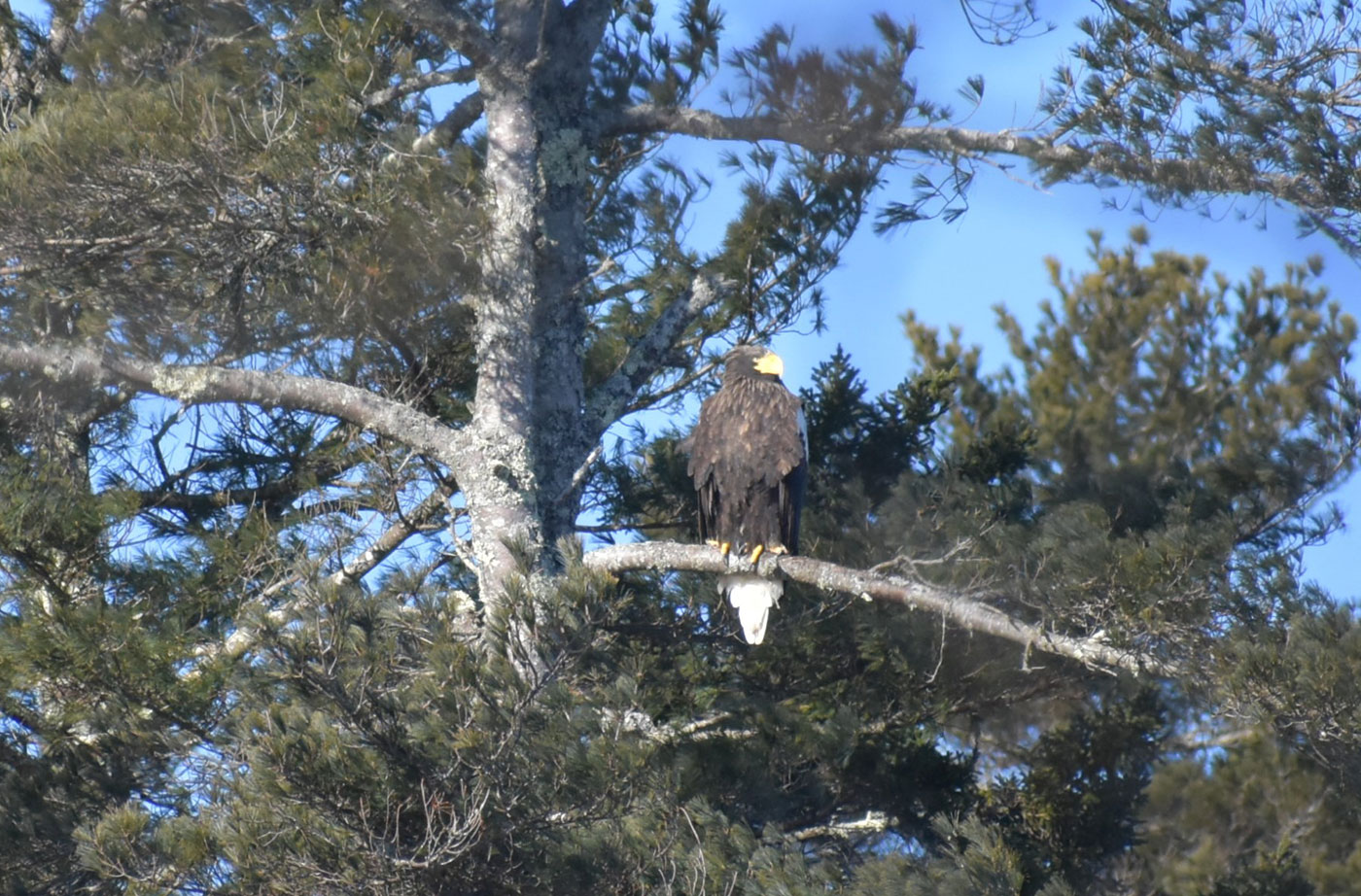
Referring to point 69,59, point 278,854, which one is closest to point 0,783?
point 278,854

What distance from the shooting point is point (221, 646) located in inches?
181

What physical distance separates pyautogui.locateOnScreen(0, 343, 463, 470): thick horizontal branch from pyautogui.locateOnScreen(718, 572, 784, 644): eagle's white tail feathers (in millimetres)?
1208

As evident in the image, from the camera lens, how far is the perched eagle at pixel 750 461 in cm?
500

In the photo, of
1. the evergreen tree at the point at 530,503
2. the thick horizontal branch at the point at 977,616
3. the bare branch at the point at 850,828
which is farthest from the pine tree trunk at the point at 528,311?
the bare branch at the point at 850,828

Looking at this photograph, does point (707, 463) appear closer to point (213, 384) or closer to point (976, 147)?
point (976, 147)

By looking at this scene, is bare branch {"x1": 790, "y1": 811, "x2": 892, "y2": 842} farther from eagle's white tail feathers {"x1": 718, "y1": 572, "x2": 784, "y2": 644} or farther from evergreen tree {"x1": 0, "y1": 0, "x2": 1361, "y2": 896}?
eagle's white tail feathers {"x1": 718, "y1": 572, "x2": 784, "y2": 644}

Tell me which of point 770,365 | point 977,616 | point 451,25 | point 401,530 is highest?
point 451,25

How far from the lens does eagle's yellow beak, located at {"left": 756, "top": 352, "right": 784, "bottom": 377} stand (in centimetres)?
527

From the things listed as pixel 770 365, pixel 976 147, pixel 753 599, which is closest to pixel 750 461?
pixel 770 365

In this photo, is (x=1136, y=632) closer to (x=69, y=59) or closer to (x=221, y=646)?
(x=221, y=646)

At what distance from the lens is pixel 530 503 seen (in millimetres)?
5055

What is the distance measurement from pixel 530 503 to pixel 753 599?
2.88 feet

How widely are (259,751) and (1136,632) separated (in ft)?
8.27

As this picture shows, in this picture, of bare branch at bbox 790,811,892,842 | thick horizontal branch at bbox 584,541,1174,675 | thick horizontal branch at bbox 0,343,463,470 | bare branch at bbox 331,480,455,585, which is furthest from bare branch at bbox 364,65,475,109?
bare branch at bbox 790,811,892,842
